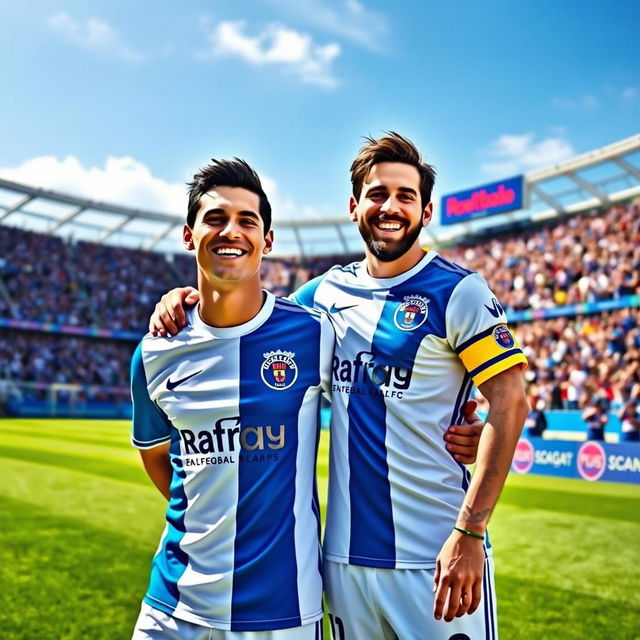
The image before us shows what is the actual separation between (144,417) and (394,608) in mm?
1170

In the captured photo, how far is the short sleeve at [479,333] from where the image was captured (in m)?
2.48

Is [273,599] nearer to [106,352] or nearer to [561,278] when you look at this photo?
[561,278]

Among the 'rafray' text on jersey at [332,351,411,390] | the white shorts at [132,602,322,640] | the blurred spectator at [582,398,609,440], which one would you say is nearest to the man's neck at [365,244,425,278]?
the 'rafray' text on jersey at [332,351,411,390]

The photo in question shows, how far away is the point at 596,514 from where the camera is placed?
9.52 meters

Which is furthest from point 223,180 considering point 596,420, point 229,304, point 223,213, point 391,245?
point 596,420

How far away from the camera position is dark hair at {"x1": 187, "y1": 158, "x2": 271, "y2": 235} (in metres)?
2.59

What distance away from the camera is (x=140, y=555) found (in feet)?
22.5

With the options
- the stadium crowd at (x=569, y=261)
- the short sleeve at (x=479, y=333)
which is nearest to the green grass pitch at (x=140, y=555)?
the short sleeve at (x=479, y=333)

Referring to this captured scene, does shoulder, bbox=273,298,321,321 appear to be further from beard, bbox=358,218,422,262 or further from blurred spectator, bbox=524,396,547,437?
blurred spectator, bbox=524,396,547,437

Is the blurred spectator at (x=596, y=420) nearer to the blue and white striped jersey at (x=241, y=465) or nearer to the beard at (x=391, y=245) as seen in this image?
the beard at (x=391, y=245)

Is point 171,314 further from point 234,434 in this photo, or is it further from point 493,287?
point 493,287

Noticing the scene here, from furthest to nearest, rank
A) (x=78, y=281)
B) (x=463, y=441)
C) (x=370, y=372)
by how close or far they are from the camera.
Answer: (x=78, y=281) → (x=370, y=372) → (x=463, y=441)

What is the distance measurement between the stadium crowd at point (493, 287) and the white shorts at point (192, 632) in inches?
663

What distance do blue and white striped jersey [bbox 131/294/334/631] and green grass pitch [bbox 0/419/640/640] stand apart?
299 cm
